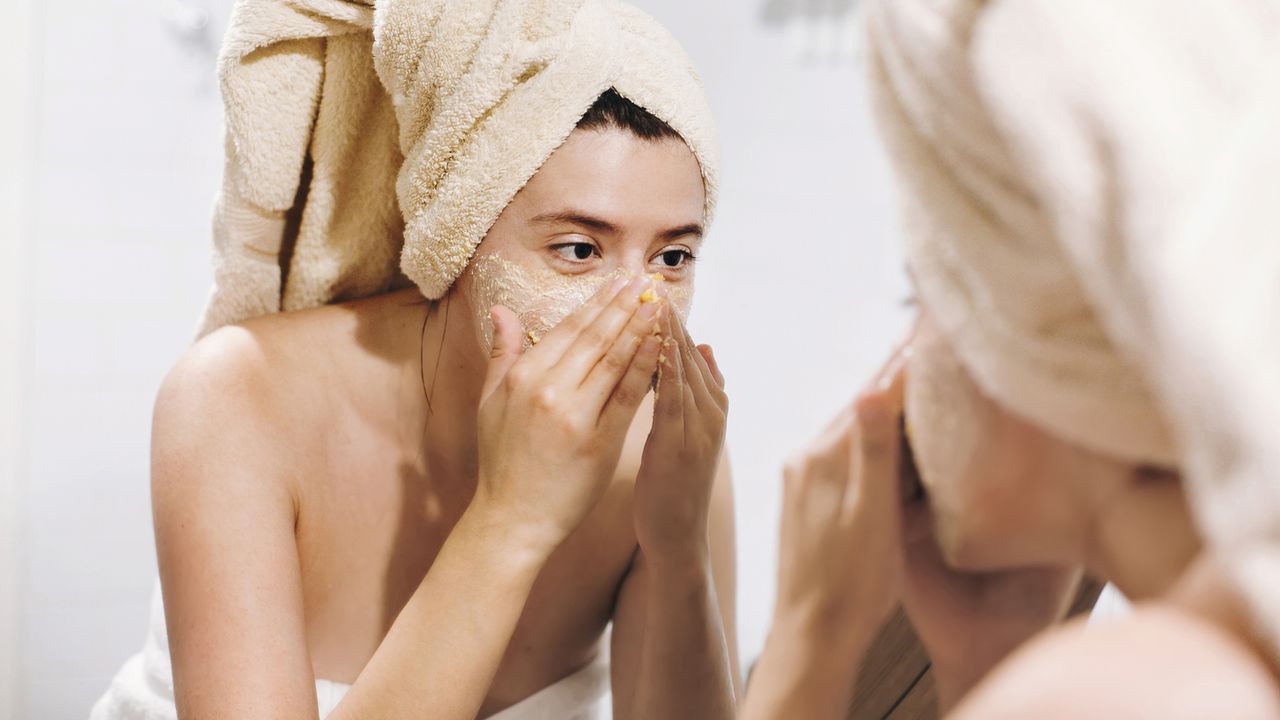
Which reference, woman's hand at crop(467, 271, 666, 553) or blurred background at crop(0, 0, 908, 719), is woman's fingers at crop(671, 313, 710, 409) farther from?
blurred background at crop(0, 0, 908, 719)

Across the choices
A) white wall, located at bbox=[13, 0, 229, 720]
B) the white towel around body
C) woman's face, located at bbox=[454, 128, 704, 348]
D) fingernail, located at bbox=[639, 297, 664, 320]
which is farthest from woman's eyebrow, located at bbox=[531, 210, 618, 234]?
white wall, located at bbox=[13, 0, 229, 720]

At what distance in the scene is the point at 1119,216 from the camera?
0.97ft

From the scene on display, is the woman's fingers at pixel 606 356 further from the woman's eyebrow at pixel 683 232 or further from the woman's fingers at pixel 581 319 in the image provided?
the woman's eyebrow at pixel 683 232

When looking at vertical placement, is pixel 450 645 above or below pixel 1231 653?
below

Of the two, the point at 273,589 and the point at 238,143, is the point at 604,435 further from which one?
the point at 238,143

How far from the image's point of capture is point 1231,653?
0.30 meters

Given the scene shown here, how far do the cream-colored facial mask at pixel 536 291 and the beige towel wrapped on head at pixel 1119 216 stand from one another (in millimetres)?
464

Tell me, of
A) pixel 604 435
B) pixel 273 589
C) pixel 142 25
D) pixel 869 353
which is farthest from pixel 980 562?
pixel 142 25

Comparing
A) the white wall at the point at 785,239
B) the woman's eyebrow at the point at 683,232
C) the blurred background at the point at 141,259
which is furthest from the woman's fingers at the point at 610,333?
the white wall at the point at 785,239

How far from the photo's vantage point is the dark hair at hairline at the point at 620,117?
0.85 meters

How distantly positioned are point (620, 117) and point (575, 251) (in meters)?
0.12

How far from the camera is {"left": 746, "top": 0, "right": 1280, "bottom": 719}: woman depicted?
0.28 metres

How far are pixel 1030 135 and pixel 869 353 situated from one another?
5.27ft

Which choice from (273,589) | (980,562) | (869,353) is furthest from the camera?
(869,353)
